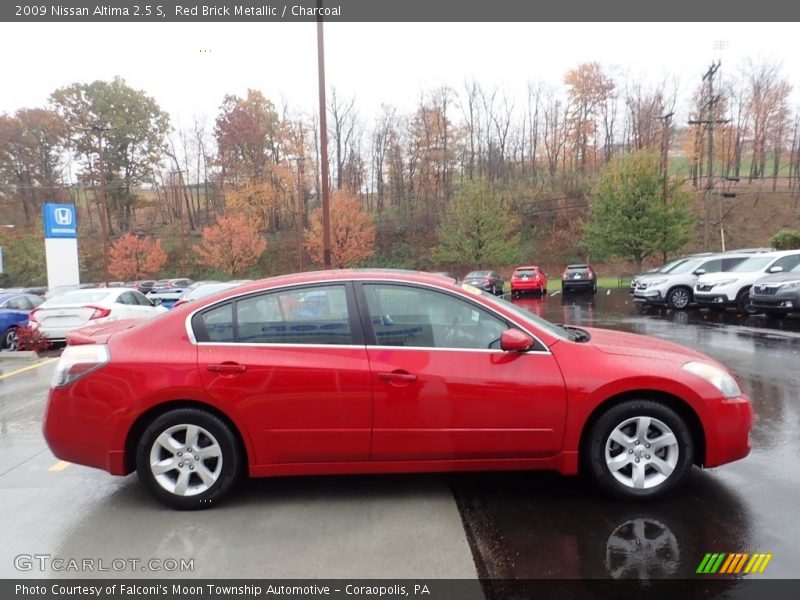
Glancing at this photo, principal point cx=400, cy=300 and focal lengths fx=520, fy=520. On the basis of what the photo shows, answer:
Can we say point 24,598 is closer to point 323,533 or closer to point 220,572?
point 220,572

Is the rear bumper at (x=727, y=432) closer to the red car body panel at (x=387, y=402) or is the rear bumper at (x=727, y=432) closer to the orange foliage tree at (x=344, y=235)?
the red car body panel at (x=387, y=402)

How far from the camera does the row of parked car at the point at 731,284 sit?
12273mm

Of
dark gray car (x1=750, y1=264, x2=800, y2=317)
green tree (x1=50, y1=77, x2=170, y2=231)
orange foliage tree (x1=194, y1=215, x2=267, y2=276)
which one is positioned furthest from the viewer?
green tree (x1=50, y1=77, x2=170, y2=231)

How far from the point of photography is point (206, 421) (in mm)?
3543

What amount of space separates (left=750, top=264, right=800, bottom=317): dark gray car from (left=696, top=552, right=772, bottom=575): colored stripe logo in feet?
37.4

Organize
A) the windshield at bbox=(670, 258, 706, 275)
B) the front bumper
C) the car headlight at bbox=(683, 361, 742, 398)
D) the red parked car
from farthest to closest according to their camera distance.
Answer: the red parked car → the windshield at bbox=(670, 258, 706, 275) → the front bumper → the car headlight at bbox=(683, 361, 742, 398)

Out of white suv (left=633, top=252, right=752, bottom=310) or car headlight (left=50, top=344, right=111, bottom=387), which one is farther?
white suv (left=633, top=252, right=752, bottom=310)

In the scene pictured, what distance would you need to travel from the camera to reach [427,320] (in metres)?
3.70

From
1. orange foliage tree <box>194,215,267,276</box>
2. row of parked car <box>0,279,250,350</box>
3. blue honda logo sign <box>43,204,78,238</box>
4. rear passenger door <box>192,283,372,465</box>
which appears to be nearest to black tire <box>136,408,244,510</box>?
rear passenger door <box>192,283,372,465</box>

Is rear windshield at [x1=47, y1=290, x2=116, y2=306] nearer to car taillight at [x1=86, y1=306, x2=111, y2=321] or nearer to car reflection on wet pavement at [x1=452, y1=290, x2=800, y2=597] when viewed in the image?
car taillight at [x1=86, y1=306, x2=111, y2=321]

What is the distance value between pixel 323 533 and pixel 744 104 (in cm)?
6677

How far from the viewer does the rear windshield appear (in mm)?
11586

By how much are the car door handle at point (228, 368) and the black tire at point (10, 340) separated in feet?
36.3

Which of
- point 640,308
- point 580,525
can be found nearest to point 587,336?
point 580,525
